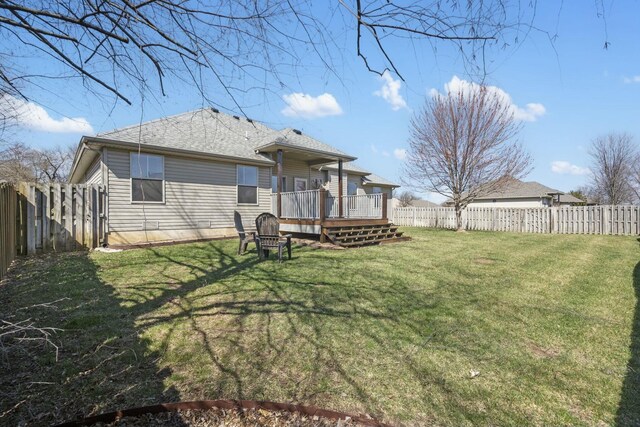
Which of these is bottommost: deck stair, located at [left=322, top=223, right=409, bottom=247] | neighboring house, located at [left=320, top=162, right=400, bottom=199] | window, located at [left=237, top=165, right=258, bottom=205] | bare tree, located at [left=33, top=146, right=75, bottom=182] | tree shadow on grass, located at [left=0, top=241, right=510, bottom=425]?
tree shadow on grass, located at [left=0, top=241, right=510, bottom=425]

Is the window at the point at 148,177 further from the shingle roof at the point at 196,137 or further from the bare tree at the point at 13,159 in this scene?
the bare tree at the point at 13,159

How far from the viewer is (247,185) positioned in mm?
13312

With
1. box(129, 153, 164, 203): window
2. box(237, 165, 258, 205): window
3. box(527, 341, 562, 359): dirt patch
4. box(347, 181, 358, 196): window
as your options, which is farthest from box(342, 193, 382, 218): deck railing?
box(527, 341, 562, 359): dirt patch

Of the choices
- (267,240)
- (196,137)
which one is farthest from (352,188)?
(267,240)

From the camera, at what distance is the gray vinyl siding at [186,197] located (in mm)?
10148

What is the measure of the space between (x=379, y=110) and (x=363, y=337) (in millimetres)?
2312

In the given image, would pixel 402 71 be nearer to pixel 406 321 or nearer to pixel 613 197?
pixel 406 321

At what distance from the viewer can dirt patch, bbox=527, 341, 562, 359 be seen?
3.20 metres

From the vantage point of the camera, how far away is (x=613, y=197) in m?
29.3

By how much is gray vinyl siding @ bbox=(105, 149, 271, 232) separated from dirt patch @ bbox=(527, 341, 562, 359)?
30.5ft

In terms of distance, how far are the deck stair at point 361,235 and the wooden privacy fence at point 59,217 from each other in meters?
6.81

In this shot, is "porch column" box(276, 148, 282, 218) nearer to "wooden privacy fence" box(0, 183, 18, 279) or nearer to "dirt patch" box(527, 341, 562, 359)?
"wooden privacy fence" box(0, 183, 18, 279)

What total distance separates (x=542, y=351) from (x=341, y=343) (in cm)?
201

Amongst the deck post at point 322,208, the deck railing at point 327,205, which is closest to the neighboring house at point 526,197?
the deck railing at point 327,205
